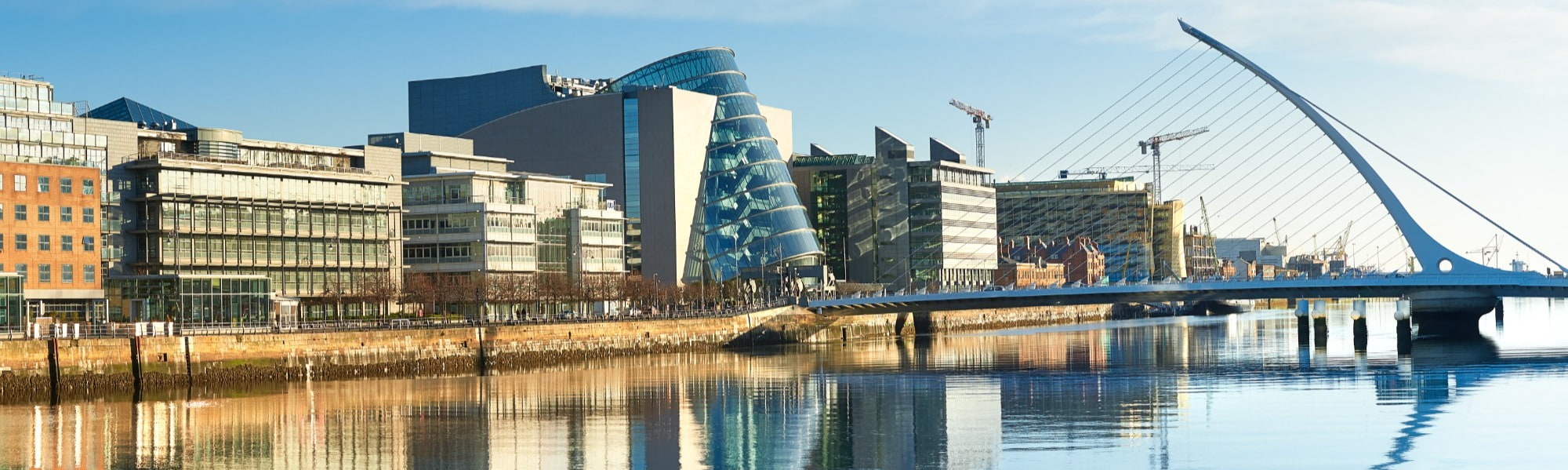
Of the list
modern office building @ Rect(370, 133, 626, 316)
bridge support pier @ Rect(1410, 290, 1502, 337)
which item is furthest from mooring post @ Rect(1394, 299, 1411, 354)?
modern office building @ Rect(370, 133, 626, 316)

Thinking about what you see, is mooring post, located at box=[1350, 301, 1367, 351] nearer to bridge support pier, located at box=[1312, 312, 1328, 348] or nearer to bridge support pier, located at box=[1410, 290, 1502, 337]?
bridge support pier, located at box=[1312, 312, 1328, 348]

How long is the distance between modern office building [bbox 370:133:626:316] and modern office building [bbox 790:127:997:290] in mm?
56688

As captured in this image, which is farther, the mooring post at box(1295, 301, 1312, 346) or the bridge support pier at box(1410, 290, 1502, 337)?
the bridge support pier at box(1410, 290, 1502, 337)

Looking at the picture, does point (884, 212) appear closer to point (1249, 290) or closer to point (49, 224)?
point (1249, 290)

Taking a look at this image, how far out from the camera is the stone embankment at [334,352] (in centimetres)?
6200

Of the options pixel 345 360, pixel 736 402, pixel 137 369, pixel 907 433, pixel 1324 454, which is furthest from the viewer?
pixel 345 360

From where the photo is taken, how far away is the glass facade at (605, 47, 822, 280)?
460 ft

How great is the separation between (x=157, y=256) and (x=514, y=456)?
159ft

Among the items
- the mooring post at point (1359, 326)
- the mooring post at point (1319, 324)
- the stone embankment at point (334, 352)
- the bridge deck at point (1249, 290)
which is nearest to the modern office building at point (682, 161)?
the stone embankment at point (334, 352)

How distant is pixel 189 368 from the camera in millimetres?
66312

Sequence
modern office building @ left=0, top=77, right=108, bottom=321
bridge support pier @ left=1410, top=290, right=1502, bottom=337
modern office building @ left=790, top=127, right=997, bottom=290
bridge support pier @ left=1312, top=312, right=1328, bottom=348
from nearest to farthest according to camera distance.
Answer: modern office building @ left=0, top=77, right=108, bottom=321 < bridge support pier @ left=1312, top=312, right=1328, bottom=348 < bridge support pier @ left=1410, top=290, right=1502, bottom=337 < modern office building @ left=790, top=127, right=997, bottom=290

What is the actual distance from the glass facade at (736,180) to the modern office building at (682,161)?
6 centimetres

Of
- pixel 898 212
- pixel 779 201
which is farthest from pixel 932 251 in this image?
pixel 779 201

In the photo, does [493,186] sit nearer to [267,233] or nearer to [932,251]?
[267,233]
